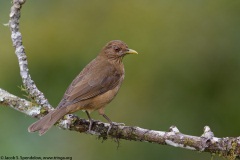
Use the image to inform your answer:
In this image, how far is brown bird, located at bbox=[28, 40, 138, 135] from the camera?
282 inches

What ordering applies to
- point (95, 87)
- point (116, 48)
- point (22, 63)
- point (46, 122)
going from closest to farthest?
point (46, 122) → point (22, 63) → point (95, 87) → point (116, 48)

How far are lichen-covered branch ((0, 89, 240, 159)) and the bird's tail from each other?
166mm

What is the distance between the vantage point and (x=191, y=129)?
8.41 m

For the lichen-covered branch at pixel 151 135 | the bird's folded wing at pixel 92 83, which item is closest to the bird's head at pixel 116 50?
the bird's folded wing at pixel 92 83

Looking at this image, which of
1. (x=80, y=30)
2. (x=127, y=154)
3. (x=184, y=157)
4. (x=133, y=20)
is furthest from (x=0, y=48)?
(x=184, y=157)

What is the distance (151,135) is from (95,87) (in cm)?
130

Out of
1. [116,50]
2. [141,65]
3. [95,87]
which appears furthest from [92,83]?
[141,65]

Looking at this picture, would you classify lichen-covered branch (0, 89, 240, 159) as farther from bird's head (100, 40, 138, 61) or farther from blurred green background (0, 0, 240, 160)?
bird's head (100, 40, 138, 61)

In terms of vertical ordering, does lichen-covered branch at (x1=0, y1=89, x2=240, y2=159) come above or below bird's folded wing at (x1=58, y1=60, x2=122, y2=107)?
below

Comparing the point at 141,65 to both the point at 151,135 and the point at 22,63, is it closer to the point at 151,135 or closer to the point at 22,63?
the point at 22,63

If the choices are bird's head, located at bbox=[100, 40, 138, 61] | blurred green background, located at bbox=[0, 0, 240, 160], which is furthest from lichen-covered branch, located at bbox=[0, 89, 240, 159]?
bird's head, located at bbox=[100, 40, 138, 61]

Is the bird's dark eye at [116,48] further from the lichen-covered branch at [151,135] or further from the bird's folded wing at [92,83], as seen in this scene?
the lichen-covered branch at [151,135]

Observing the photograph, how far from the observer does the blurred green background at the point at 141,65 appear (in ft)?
27.5

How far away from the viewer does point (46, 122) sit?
701cm
